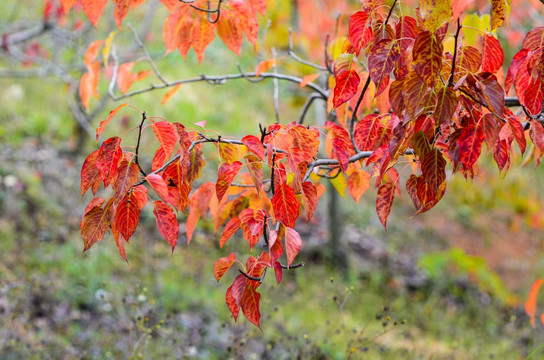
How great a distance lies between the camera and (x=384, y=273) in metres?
4.59

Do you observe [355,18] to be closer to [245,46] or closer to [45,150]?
[45,150]

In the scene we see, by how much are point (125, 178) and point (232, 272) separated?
3.08 metres

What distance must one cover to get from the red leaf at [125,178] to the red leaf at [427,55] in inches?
23.1

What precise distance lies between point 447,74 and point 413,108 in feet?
0.67

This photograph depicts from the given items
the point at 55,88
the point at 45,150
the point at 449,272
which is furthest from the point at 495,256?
the point at 55,88

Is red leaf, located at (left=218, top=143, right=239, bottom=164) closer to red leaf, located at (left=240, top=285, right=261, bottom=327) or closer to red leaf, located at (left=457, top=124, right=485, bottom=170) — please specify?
red leaf, located at (left=240, top=285, right=261, bottom=327)

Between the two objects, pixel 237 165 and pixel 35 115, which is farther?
pixel 35 115

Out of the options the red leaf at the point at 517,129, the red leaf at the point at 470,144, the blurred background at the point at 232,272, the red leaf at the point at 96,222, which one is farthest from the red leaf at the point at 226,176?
the blurred background at the point at 232,272

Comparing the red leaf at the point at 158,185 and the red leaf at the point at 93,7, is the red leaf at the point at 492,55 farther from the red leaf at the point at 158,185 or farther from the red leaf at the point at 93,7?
the red leaf at the point at 93,7

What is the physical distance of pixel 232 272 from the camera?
3945 millimetres

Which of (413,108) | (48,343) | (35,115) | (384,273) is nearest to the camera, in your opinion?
(413,108)

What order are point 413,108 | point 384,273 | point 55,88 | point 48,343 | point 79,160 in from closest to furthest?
point 413,108, point 48,343, point 384,273, point 79,160, point 55,88

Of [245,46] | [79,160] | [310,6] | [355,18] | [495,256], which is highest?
[355,18]

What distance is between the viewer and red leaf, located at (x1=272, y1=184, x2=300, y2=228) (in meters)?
1.03
